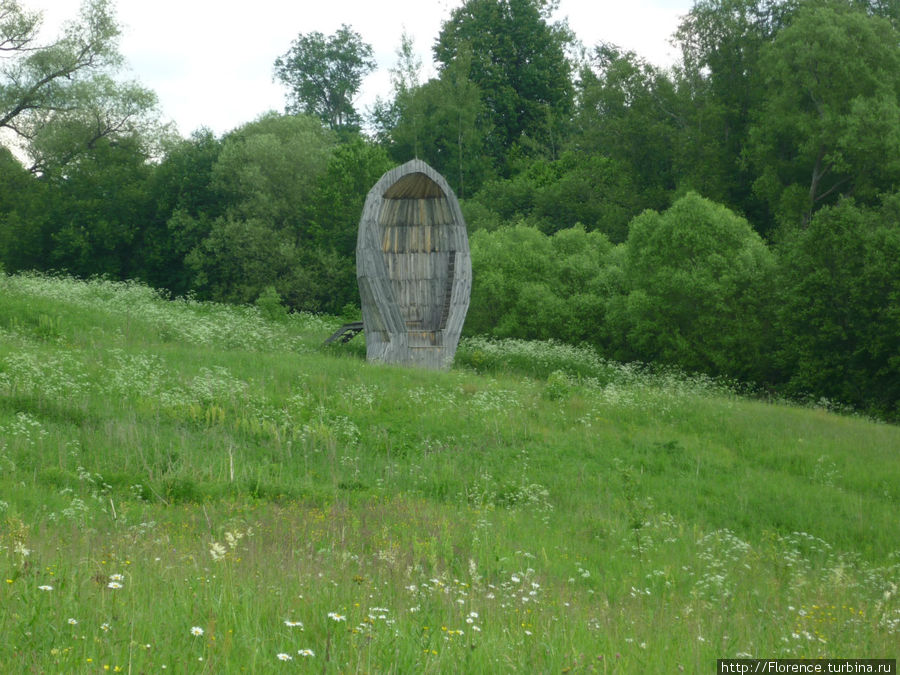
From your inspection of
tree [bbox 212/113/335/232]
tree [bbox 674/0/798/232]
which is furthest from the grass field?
tree [bbox 212/113/335/232]

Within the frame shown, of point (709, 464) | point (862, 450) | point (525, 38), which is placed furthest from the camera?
point (525, 38)

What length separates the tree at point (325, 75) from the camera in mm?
66188

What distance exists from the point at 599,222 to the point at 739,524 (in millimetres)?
29781

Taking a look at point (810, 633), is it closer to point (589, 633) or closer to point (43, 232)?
point (589, 633)

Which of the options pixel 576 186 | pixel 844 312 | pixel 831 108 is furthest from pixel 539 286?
pixel 576 186

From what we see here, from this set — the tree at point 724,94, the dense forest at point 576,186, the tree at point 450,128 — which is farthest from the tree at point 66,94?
the tree at point 724,94

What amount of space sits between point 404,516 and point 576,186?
35728 millimetres

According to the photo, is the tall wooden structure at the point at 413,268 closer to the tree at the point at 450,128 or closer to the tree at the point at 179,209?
the tree at the point at 179,209

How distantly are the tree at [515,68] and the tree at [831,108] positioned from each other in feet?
71.0

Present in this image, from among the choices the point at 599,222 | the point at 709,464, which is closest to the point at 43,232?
the point at 599,222

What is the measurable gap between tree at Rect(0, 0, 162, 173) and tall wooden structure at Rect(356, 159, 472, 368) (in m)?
22.3

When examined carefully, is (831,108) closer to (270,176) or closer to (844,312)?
(844,312)

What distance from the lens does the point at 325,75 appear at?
66312 mm

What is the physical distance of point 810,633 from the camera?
5.01 m
